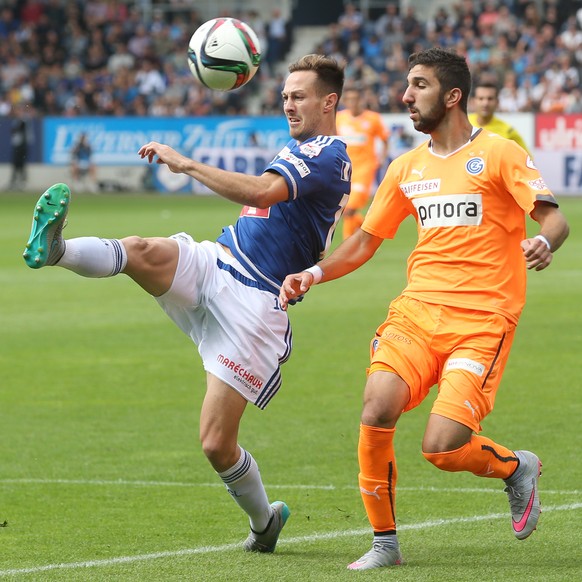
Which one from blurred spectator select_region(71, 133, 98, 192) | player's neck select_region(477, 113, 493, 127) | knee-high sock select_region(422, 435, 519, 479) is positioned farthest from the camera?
blurred spectator select_region(71, 133, 98, 192)

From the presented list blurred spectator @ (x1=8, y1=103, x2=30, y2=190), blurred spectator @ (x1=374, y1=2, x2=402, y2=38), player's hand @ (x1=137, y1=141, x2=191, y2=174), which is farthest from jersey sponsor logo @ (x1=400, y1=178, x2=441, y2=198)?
blurred spectator @ (x1=374, y1=2, x2=402, y2=38)

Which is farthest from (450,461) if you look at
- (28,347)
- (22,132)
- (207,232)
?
(22,132)

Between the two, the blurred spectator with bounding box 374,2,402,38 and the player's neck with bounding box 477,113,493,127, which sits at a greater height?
the player's neck with bounding box 477,113,493,127

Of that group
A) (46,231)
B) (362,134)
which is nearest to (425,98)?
(46,231)

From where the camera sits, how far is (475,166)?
18.7 feet

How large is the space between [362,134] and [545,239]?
15279 mm

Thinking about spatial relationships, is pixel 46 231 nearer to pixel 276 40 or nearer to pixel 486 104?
pixel 486 104

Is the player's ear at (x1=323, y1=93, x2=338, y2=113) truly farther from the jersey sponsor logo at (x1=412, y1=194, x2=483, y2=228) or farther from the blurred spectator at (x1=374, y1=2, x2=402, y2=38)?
the blurred spectator at (x1=374, y1=2, x2=402, y2=38)

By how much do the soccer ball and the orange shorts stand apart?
5.60ft

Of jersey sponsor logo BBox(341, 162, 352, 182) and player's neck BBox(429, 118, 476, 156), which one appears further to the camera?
jersey sponsor logo BBox(341, 162, 352, 182)

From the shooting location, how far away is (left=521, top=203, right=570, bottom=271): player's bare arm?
506cm

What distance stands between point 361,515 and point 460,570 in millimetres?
1225

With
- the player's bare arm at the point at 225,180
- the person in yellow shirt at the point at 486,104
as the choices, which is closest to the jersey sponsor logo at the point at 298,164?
the player's bare arm at the point at 225,180

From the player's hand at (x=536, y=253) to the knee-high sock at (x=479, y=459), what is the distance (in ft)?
2.91
